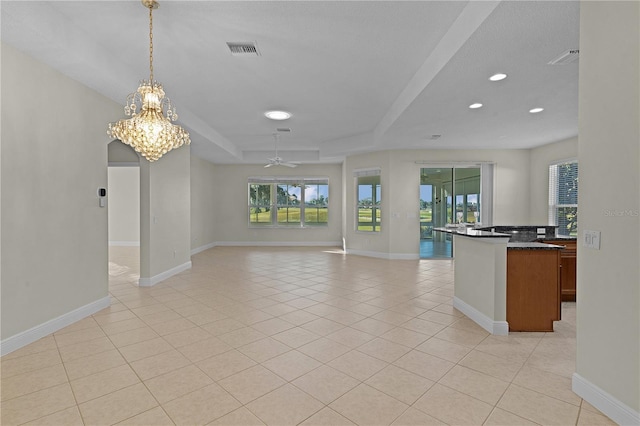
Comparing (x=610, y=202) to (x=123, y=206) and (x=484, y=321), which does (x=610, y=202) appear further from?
(x=123, y=206)

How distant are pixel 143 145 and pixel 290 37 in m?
1.70

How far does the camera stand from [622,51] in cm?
178

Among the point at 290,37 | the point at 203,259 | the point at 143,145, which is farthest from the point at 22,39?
the point at 203,259

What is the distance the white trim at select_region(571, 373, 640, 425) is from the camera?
173 cm

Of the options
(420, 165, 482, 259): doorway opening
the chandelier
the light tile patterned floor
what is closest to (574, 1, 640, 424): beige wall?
the light tile patterned floor

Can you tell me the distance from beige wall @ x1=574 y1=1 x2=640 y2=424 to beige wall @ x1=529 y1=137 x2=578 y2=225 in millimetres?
5506

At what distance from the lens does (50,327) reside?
123 inches

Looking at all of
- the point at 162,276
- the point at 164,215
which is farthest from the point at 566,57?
the point at 162,276

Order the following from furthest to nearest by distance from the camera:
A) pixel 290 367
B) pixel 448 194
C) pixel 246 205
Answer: pixel 246 205
pixel 448 194
pixel 290 367

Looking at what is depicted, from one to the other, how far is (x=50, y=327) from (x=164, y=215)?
252 cm

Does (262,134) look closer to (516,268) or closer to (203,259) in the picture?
(203,259)

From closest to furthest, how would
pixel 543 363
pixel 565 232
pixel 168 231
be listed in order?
pixel 543 363 → pixel 168 231 → pixel 565 232

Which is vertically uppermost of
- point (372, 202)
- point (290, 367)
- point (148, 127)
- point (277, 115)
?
point (277, 115)

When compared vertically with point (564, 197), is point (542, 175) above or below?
above
